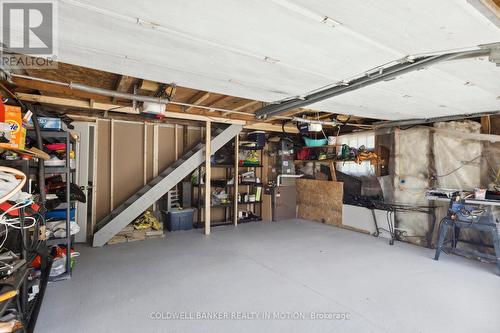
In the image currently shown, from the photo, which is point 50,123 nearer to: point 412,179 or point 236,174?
point 236,174

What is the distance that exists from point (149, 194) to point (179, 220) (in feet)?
3.17

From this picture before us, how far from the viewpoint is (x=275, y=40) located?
163 centimetres

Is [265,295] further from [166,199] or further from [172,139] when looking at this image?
[172,139]

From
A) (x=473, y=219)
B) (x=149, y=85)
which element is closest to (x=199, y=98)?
(x=149, y=85)

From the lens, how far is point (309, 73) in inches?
87.0

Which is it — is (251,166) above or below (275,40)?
below

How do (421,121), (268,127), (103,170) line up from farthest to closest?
1. (268,127)
2. (103,170)
3. (421,121)

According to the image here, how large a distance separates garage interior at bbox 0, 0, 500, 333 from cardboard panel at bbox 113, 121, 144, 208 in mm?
28

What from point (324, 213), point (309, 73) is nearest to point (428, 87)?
point (309, 73)

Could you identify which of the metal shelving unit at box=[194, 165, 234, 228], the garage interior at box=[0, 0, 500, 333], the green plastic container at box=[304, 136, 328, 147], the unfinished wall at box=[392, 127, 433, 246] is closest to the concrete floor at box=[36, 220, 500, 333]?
the garage interior at box=[0, 0, 500, 333]

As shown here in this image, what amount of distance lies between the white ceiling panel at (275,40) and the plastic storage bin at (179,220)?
322 centimetres

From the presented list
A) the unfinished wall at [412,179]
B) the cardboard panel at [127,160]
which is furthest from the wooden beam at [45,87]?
the unfinished wall at [412,179]

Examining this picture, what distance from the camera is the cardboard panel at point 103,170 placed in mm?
4836

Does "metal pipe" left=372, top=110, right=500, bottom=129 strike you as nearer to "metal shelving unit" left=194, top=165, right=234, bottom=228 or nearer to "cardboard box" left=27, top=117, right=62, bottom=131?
"metal shelving unit" left=194, top=165, right=234, bottom=228
